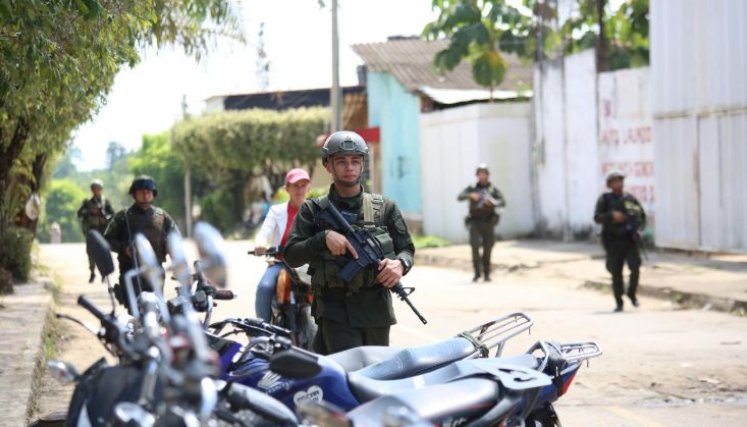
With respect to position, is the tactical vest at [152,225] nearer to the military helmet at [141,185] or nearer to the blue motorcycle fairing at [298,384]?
the military helmet at [141,185]

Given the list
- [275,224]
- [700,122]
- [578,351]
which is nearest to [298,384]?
[578,351]

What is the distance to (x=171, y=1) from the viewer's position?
1486 cm

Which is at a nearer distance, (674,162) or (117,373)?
(117,373)

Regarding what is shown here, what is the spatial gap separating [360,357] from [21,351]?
5963 millimetres

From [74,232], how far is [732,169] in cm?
7421

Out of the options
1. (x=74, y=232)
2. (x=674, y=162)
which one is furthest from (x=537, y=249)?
(x=74, y=232)

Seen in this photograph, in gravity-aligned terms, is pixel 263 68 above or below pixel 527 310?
above

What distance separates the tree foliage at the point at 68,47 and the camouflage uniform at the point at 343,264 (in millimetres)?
2263

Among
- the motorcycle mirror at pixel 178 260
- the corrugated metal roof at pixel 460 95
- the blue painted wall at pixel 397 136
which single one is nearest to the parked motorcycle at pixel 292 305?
the motorcycle mirror at pixel 178 260

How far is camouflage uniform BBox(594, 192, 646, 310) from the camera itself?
15844mm

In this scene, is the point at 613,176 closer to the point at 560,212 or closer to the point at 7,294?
the point at 7,294

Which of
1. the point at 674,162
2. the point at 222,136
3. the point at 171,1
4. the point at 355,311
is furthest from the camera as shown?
the point at 222,136

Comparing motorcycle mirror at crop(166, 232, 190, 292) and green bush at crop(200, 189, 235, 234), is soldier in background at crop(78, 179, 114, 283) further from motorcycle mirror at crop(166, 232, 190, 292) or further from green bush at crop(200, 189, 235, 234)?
green bush at crop(200, 189, 235, 234)

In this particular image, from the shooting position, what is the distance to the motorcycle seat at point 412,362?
18.6 ft
